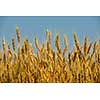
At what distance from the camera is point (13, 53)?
5.96ft

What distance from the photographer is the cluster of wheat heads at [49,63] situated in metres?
1.80

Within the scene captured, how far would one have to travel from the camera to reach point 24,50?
6.01 feet

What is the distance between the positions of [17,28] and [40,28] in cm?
19

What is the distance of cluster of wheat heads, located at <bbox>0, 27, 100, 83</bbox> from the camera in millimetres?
1804

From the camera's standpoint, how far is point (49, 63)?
1819 mm
